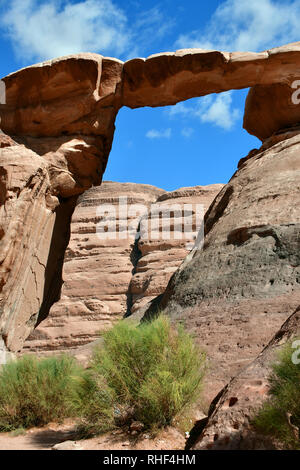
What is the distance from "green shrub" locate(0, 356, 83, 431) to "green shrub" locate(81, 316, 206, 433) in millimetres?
1296

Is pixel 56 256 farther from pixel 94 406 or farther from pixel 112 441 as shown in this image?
pixel 112 441

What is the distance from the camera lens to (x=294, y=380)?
371cm

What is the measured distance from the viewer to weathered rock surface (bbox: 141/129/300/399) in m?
6.54

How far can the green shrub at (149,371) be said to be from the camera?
5012 millimetres

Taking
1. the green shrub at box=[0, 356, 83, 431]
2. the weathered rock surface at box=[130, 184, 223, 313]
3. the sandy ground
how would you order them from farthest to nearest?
1. the weathered rock surface at box=[130, 184, 223, 313]
2. the green shrub at box=[0, 356, 83, 431]
3. the sandy ground

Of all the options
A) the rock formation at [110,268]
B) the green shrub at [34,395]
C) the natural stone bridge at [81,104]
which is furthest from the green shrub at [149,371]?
the rock formation at [110,268]

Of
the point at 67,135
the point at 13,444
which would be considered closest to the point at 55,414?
the point at 13,444

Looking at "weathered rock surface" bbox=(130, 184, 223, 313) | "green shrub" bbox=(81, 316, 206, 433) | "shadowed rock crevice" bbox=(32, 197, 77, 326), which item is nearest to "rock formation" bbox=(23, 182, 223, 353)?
"weathered rock surface" bbox=(130, 184, 223, 313)

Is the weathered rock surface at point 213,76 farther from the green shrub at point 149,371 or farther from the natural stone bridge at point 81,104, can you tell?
the green shrub at point 149,371

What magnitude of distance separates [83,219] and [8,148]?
25.2 meters

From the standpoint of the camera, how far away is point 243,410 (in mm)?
3877

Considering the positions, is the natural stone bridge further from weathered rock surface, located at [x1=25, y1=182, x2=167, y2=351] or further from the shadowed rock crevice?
weathered rock surface, located at [x1=25, y1=182, x2=167, y2=351]

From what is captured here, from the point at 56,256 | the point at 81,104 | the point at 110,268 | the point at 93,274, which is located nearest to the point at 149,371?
the point at 56,256

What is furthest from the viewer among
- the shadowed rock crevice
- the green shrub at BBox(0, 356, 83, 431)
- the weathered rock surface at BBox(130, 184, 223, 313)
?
the weathered rock surface at BBox(130, 184, 223, 313)
